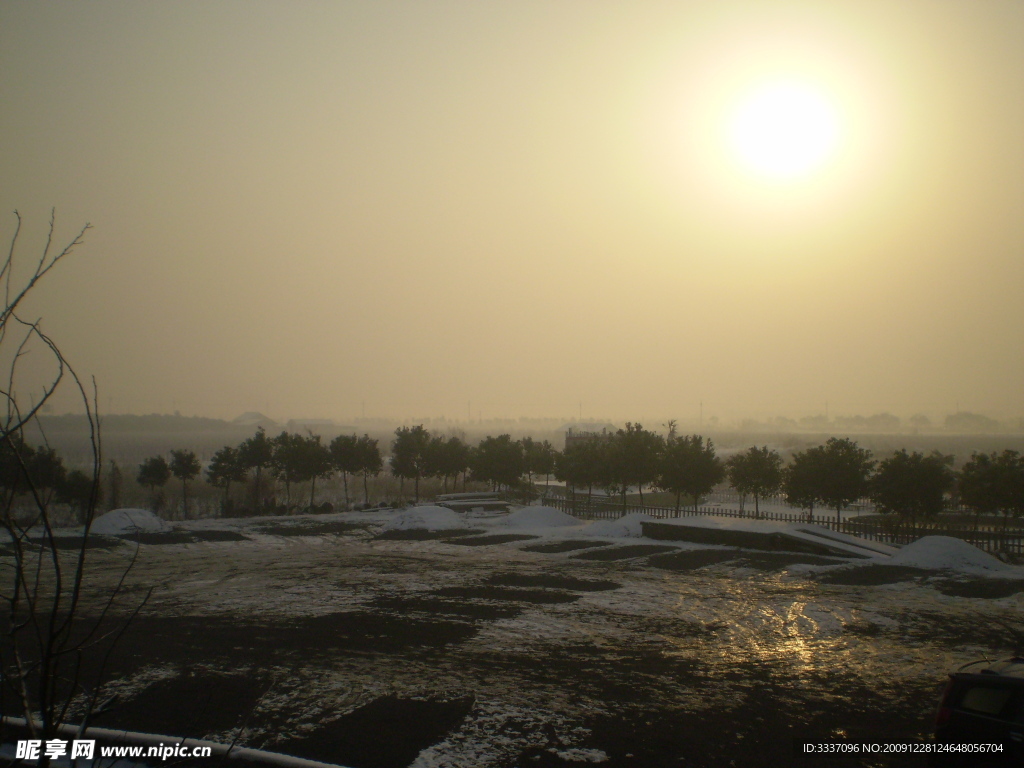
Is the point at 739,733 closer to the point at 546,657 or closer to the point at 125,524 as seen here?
the point at 546,657

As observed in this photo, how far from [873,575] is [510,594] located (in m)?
11.7

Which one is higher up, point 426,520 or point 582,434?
point 582,434

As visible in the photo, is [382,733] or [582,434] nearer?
[382,733]

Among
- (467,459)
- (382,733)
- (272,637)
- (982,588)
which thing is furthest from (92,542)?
(982,588)

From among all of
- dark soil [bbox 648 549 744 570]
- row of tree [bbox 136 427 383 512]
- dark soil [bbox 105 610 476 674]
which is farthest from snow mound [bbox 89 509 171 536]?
dark soil [bbox 648 549 744 570]

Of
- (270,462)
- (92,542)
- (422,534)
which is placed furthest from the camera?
(270,462)

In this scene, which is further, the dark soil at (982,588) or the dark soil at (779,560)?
the dark soil at (779,560)

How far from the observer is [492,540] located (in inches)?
1188

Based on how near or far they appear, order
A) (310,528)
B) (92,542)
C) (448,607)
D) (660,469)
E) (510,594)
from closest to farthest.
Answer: (448,607), (510,594), (92,542), (310,528), (660,469)

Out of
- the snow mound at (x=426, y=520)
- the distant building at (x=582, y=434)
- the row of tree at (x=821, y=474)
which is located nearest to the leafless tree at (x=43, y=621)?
the snow mound at (x=426, y=520)

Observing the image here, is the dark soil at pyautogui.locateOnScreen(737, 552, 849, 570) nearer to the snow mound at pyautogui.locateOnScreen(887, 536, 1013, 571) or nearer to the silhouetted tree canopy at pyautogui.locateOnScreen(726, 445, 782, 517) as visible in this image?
the snow mound at pyautogui.locateOnScreen(887, 536, 1013, 571)

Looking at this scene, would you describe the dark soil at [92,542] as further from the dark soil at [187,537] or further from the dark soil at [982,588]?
the dark soil at [982,588]

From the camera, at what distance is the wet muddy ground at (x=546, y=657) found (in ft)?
30.3

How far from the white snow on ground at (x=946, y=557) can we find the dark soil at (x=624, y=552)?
8.23m
